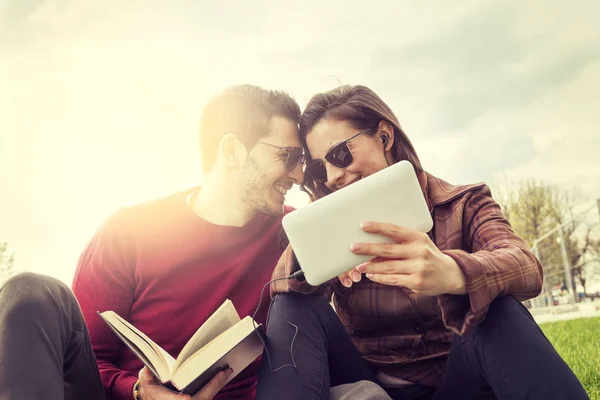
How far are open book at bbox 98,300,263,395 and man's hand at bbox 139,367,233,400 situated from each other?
0.02 meters

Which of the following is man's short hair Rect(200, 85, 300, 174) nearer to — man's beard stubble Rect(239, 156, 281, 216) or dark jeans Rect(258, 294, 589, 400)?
man's beard stubble Rect(239, 156, 281, 216)

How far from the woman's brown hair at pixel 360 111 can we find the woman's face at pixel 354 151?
Answer: 0.03 m

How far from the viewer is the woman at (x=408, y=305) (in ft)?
5.33

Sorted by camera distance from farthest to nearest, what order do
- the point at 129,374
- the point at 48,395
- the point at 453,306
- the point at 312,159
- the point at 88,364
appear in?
the point at 312,159 → the point at 129,374 → the point at 88,364 → the point at 453,306 → the point at 48,395

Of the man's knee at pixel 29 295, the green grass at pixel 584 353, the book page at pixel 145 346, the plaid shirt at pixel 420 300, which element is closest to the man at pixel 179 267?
the man's knee at pixel 29 295

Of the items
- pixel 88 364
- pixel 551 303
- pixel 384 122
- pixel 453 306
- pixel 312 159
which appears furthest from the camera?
pixel 551 303

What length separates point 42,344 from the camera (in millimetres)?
1649

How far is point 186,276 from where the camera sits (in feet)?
9.27

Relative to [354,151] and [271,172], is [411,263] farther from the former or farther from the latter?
[271,172]

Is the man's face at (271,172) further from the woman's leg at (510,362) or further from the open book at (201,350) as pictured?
the woman's leg at (510,362)

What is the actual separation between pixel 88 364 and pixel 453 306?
1.41 metres

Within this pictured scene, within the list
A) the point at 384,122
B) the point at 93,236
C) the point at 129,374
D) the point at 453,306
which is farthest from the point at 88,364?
the point at 384,122

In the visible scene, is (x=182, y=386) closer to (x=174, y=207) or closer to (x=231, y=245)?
(x=231, y=245)

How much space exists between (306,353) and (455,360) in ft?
1.81
